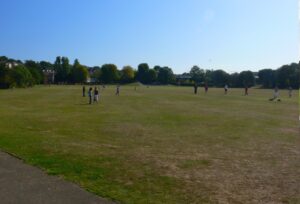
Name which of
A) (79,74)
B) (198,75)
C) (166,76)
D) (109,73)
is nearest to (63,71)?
(79,74)

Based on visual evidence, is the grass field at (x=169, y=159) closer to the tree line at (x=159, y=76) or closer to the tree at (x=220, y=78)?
the tree line at (x=159, y=76)

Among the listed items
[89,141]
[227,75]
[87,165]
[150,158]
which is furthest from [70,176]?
[227,75]

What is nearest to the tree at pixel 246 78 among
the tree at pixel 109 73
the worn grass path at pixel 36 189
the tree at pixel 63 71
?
the tree at pixel 109 73

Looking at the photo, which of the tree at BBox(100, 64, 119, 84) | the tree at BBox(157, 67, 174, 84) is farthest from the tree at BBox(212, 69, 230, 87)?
the tree at BBox(100, 64, 119, 84)

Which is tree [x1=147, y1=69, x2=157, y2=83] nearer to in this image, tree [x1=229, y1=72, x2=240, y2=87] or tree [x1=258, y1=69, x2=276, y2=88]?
tree [x1=229, y1=72, x2=240, y2=87]

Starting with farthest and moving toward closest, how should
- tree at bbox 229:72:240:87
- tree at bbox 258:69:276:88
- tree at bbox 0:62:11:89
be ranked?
tree at bbox 229:72:240:87 → tree at bbox 258:69:276:88 → tree at bbox 0:62:11:89

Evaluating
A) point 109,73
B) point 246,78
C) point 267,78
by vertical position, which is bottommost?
point 246,78

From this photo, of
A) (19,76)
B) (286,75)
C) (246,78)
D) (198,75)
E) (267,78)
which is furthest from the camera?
(198,75)

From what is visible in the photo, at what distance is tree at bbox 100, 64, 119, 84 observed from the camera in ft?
615

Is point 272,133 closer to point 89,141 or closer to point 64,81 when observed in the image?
point 89,141

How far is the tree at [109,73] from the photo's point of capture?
18738 centimetres

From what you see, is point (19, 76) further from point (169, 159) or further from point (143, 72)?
point (143, 72)

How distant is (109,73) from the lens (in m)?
188

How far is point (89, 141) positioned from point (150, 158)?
4.34 metres
